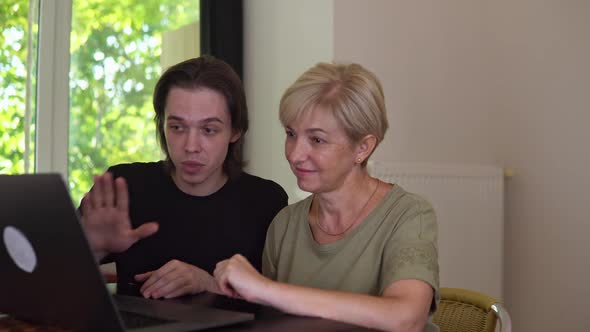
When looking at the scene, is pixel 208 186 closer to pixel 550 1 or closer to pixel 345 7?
pixel 345 7

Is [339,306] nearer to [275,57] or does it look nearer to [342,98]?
[342,98]

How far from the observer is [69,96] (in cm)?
295

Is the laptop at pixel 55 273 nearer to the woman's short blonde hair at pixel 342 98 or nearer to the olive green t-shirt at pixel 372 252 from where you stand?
the olive green t-shirt at pixel 372 252

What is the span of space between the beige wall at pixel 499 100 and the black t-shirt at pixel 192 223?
3.83 feet

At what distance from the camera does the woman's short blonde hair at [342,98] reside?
5.05 feet

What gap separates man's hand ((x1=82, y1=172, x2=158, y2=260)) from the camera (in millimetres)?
1243

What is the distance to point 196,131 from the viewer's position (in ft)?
5.96

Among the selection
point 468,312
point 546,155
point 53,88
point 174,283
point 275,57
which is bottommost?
point 468,312

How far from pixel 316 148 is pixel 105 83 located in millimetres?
1687

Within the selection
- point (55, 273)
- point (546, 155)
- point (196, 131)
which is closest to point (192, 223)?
point (196, 131)

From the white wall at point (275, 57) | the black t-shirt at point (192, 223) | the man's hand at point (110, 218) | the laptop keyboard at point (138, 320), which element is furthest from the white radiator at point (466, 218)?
the laptop keyboard at point (138, 320)

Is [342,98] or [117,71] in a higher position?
[117,71]

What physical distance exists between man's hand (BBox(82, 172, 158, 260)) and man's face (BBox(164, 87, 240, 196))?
18.4 inches

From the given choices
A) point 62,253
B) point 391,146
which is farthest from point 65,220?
point 391,146
